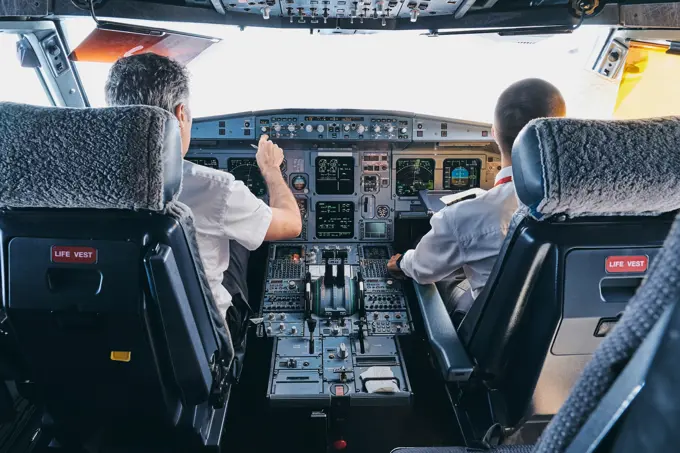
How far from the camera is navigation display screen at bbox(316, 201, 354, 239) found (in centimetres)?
327

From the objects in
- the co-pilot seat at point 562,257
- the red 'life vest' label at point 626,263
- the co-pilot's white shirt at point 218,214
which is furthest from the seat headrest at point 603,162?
the co-pilot's white shirt at point 218,214

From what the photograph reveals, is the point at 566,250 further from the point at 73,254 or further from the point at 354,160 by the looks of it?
the point at 354,160

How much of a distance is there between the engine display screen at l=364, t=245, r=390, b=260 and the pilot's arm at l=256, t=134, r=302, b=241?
97cm

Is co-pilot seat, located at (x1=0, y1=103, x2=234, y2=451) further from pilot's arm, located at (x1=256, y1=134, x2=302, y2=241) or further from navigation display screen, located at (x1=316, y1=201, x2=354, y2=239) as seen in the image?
navigation display screen, located at (x1=316, y1=201, x2=354, y2=239)

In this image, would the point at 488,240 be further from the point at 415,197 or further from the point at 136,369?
the point at 415,197

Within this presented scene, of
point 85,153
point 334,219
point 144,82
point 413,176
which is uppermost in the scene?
point 144,82

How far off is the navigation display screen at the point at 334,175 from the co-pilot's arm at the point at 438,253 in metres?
1.17

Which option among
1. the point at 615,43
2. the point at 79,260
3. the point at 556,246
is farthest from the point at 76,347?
the point at 615,43

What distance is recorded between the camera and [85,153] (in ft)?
3.80

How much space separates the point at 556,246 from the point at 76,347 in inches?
50.9

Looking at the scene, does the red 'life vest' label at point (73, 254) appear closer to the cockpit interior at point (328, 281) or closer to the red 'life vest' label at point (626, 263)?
the cockpit interior at point (328, 281)

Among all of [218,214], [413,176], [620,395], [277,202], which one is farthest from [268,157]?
[620,395]

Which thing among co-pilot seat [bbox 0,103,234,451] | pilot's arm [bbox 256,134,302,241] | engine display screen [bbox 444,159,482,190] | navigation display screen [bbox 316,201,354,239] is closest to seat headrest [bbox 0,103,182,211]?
co-pilot seat [bbox 0,103,234,451]

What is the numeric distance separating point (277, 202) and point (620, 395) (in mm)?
1957
